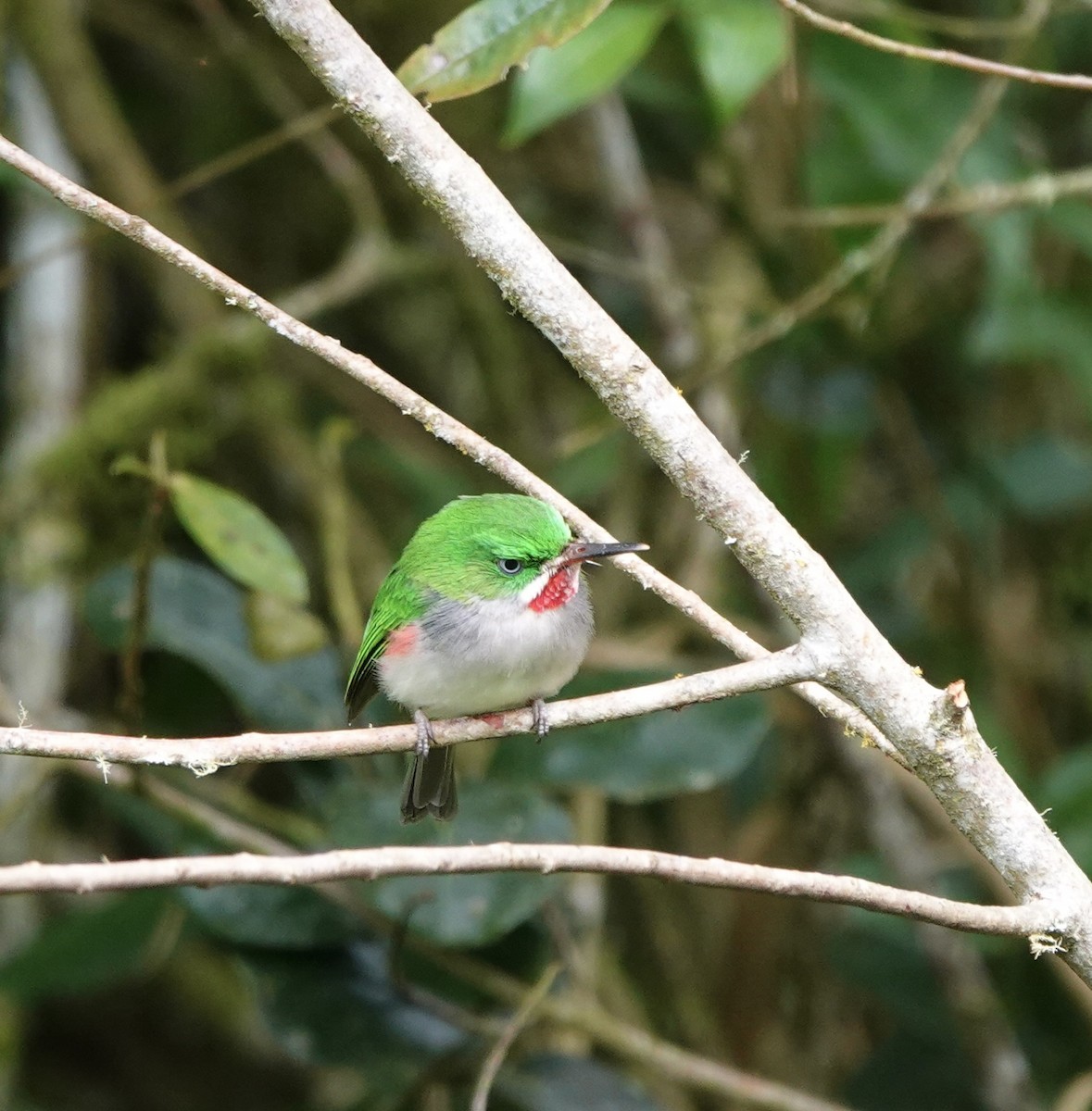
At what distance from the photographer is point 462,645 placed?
2570 millimetres

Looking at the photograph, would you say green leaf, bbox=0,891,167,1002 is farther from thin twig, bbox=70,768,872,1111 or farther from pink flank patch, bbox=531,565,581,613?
pink flank patch, bbox=531,565,581,613

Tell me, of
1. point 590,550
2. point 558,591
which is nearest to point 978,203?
point 558,591

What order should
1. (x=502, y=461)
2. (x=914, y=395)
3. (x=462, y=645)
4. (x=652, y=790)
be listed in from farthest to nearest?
(x=914, y=395), (x=652, y=790), (x=462, y=645), (x=502, y=461)

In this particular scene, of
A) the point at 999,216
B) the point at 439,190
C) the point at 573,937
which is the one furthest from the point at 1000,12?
the point at 439,190

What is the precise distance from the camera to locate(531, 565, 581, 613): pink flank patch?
2.60 metres

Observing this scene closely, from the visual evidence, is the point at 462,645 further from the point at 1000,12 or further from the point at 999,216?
the point at 1000,12

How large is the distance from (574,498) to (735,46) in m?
1.70

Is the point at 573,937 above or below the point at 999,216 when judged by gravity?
below

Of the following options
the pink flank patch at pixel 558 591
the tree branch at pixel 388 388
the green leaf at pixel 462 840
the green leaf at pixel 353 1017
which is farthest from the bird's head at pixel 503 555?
the green leaf at pixel 353 1017

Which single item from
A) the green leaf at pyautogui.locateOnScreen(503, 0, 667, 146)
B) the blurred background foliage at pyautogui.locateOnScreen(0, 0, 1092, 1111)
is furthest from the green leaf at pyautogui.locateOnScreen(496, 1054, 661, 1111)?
the green leaf at pyautogui.locateOnScreen(503, 0, 667, 146)

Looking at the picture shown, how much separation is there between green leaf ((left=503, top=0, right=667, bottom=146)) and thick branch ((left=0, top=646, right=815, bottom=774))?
1.37m

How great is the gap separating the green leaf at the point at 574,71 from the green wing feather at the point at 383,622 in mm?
824

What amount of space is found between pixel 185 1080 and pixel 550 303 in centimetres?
398

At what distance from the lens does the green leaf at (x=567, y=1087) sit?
2875 millimetres
